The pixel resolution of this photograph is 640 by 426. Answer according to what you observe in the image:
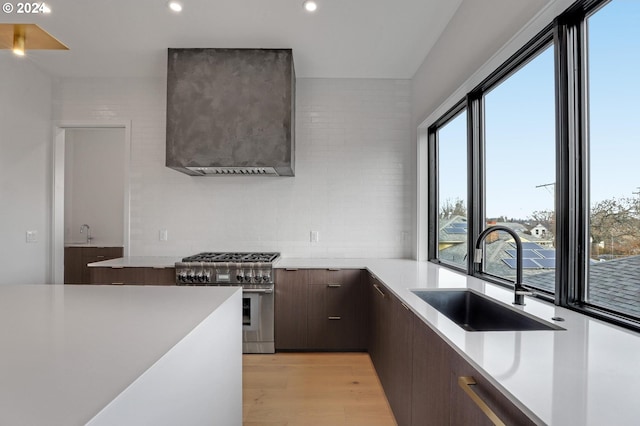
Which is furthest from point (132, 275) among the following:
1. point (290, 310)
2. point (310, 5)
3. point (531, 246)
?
point (531, 246)

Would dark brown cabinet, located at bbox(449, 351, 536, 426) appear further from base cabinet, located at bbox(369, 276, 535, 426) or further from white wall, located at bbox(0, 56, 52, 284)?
white wall, located at bbox(0, 56, 52, 284)

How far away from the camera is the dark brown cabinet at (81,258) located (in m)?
4.57

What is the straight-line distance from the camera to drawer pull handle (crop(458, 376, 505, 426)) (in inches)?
32.9

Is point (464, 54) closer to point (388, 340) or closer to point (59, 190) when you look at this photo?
point (388, 340)

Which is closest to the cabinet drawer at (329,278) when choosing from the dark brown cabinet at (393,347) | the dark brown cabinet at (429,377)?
the dark brown cabinet at (393,347)

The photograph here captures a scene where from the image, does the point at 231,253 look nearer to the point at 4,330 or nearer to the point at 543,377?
the point at 4,330

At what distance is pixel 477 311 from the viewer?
6.25 feet

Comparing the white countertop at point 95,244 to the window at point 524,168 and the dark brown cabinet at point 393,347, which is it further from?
the window at point 524,168

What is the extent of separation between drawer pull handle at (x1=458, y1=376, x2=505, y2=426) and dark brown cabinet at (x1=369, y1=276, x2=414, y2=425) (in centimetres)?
67

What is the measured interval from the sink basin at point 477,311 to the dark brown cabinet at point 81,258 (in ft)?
14.1

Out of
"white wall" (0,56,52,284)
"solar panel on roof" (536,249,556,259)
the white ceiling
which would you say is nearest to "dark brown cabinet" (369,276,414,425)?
"solar panel on roof" (536,249,556,259)

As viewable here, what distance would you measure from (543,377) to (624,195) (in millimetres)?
904

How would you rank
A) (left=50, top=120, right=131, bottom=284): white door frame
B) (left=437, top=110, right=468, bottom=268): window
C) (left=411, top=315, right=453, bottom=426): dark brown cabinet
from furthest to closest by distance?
(left=50, top=120, right=131, bottom=284): white door frame, (left=437, top=110, right=468, bottom=268): window, (left=411, top=315, right=453, bottom=426): dark brown cabinet

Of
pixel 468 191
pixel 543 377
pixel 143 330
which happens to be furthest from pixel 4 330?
pixel 468 191
